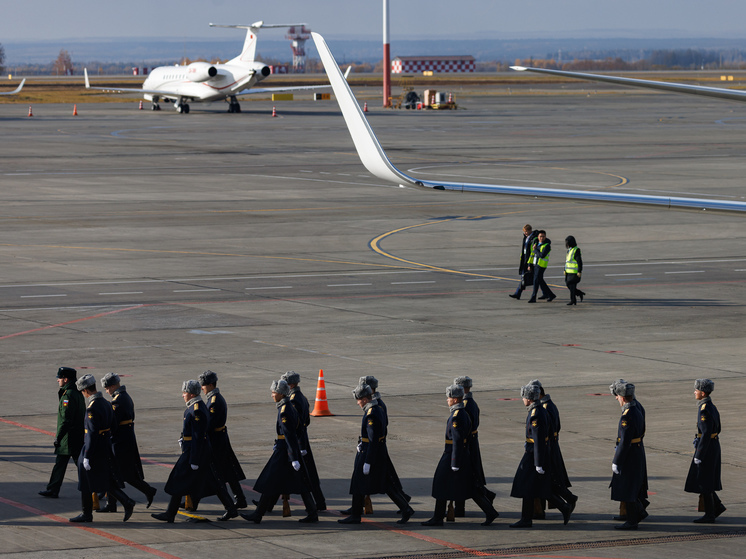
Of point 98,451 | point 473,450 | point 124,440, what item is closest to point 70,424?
point 124,440

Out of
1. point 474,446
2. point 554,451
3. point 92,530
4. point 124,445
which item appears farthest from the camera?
point 124,445

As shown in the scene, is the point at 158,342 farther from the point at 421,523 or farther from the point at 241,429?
the point at 421,523

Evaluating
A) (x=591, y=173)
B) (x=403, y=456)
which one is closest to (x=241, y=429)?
(x=403, y=456)

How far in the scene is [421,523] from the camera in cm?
1484

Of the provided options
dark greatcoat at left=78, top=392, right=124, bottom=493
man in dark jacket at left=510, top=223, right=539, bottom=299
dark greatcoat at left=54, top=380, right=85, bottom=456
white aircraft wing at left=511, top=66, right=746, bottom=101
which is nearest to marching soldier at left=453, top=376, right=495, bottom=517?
white aircraft wing at left=511, top=66, right=746, bottom=101

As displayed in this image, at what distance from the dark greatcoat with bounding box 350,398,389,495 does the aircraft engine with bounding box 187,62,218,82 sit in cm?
10452

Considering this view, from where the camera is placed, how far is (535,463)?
48.5 feet

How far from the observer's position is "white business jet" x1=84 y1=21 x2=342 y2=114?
387ft

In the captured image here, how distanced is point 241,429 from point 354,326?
9264 millimetres

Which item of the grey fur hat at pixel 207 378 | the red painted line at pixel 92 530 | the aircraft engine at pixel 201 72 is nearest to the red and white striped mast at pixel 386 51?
the aircraft engine at pixel 201 72

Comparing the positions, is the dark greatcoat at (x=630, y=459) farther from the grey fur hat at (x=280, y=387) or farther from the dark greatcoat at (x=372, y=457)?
the grey fur hat at (x=280, y=387)

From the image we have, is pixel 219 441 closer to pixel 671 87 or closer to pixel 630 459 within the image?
pixel 630 459

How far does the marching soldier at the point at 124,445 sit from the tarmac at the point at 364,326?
29cm

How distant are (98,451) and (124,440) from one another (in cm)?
54
